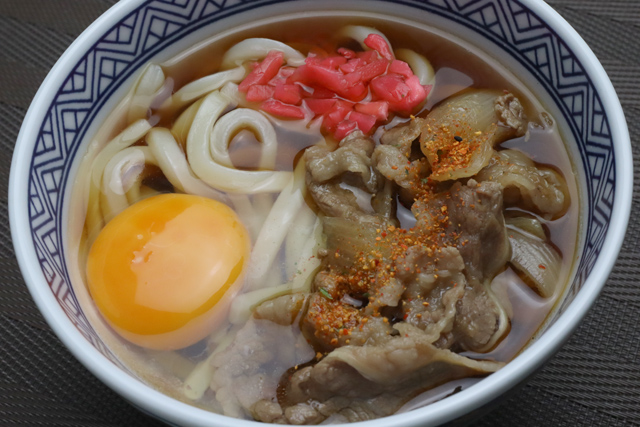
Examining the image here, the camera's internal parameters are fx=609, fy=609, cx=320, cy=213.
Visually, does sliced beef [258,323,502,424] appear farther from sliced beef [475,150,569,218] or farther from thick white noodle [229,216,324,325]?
sliced beef [475,150,569,218]

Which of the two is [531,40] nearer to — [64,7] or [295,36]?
[295,36]

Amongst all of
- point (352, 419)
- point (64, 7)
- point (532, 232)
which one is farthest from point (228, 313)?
point (64, 7)

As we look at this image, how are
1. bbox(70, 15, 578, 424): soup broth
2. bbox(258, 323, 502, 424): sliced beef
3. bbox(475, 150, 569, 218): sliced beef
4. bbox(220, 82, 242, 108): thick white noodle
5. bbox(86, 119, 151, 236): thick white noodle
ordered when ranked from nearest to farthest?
1. bbox(258, 323, 502, 424): sliced beef
2. bbox(70, 15, 578, 424): soup broth
3. bbox(475, 150, 569, 218): sliced beef
4. bbox(86, 119, 151, 236): thick white noodle
5. bbox(220, 82, 242, 108): thick white noodle

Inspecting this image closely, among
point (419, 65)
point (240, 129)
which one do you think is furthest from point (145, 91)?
point (419, 65)

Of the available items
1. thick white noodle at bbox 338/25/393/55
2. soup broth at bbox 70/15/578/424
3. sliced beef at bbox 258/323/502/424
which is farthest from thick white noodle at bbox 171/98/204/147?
sliced beef at bbox 258/323/502/424

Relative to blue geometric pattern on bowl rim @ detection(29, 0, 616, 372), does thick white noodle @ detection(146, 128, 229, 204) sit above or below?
below

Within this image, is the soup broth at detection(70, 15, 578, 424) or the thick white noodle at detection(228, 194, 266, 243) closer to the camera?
the soup broth at detection(70, 15, 578, 424)

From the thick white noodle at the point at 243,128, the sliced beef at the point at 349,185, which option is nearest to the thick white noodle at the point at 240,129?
the thick white noodle at the point at 243,128
